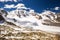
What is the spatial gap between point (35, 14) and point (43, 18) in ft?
0.80

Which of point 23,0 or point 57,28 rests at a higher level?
point 23,0

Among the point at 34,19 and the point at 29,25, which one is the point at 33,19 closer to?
the point at 34,19

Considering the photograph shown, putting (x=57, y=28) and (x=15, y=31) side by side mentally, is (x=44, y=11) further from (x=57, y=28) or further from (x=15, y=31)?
(x=15, y=31)

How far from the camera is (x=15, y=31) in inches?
199

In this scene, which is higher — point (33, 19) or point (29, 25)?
point (33, 19)

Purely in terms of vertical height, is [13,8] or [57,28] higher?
[13,8]

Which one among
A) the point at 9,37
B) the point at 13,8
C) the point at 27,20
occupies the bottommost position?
the point at 9,37

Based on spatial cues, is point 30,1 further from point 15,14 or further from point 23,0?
point 15,14

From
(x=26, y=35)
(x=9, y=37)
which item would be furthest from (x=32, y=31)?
(x=9, y=37)

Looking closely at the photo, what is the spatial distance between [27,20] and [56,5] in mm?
874

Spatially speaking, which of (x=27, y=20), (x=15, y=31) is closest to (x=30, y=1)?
(x=27, y=20)

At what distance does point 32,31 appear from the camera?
5.04 metres

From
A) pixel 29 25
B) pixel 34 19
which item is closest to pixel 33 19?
pixel 34 19

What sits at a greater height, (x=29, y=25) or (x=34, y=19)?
(x=34, y=19)
